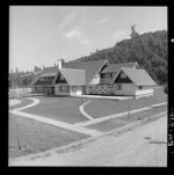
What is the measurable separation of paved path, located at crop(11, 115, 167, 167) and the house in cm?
220

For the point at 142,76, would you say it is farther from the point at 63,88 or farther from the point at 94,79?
the point at 63,88

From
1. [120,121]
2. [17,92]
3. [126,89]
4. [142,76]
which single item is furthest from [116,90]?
[17,92]

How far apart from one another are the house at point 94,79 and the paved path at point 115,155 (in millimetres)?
2196

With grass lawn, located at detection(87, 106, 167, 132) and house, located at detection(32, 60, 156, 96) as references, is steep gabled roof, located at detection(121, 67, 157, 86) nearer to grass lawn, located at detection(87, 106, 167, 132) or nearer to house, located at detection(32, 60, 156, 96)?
house, located at detection(32, 60, 156, 96)

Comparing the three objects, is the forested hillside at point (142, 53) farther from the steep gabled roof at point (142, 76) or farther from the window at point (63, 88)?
the window at point (63, 88)

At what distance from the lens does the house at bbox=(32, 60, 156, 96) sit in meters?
8.71

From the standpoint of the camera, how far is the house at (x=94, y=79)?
8711 millimetres

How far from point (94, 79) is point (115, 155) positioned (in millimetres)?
9373

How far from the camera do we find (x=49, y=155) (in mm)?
5203

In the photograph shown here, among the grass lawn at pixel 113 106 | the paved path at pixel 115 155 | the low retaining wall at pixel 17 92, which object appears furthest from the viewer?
the grass lawn at pixel 113 106

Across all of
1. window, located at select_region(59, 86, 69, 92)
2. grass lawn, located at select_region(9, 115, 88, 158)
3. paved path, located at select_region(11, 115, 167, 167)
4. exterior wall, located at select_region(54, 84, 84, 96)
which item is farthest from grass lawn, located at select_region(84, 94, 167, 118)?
window, located at select_region(59, 86, 69, 92)

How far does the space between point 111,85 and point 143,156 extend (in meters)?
6.80

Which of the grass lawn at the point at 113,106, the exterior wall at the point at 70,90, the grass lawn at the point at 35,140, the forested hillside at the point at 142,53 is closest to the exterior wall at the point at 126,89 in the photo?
the grass lawn at the point at 113,106
